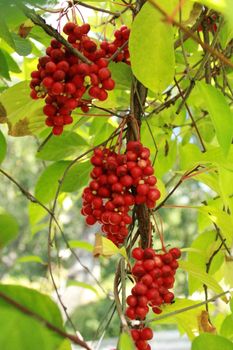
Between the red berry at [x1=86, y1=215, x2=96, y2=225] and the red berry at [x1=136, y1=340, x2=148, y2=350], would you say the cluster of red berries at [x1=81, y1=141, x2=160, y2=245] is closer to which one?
the red berry at [x1=86, y1=215, x2=96, y2=225]

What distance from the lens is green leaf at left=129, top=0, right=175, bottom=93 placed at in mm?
582

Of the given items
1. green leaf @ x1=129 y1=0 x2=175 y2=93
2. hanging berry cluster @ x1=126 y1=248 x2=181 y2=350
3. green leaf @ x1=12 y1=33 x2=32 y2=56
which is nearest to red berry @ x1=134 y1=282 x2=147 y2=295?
hanging berry cluster @ x1=126 y1=248 x2=181 y2=350

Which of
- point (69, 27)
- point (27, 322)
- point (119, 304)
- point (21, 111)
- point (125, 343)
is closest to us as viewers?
point (27, 322)

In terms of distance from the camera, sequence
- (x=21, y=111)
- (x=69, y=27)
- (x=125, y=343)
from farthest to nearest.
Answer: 1. (x=21, y=111)
2. (x=69, y=27)
3. (x=125, y=343)

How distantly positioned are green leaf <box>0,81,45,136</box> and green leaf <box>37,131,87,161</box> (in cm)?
14

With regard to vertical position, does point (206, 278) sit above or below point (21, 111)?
below

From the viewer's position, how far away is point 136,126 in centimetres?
70

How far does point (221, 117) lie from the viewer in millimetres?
631

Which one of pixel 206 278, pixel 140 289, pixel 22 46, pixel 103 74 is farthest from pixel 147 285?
pixel 22 46

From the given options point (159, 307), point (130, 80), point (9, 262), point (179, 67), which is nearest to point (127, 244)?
point (159, 307)

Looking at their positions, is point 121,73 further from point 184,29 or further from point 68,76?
point 184,29

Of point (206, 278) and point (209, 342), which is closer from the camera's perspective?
point (209, 342)

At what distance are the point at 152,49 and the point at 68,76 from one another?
3.7 inches

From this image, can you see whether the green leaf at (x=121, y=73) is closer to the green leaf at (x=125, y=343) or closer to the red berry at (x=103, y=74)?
the red berry at (x=103, y=74)
